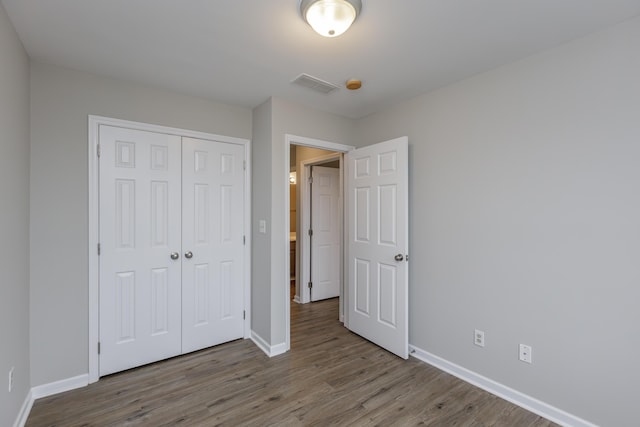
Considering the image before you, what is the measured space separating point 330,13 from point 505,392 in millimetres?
2703

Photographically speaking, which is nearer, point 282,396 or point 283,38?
point 283,38

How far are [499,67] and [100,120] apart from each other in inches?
120

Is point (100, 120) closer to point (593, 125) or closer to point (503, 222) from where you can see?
point (503, 222)

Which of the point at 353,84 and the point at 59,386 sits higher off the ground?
the point at 353,84

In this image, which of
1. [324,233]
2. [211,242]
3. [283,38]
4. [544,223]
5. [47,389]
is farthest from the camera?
[324,233]

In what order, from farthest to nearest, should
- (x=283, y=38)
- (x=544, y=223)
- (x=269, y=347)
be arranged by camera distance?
(x=269, y=347) < (x=544, y=223) < (x=283, y=38)

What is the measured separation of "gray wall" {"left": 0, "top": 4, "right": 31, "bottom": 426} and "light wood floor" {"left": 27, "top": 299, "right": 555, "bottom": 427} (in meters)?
0.41

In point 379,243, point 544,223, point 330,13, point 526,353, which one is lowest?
point 526,353

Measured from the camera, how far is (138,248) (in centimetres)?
254

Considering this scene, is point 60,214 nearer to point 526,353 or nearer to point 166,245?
point 166,245

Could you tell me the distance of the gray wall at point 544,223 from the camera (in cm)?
171

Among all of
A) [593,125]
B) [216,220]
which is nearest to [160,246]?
[216,220]

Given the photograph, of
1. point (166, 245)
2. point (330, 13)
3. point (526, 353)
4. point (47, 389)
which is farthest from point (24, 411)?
point (526, 353)

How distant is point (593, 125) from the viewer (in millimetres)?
1798
